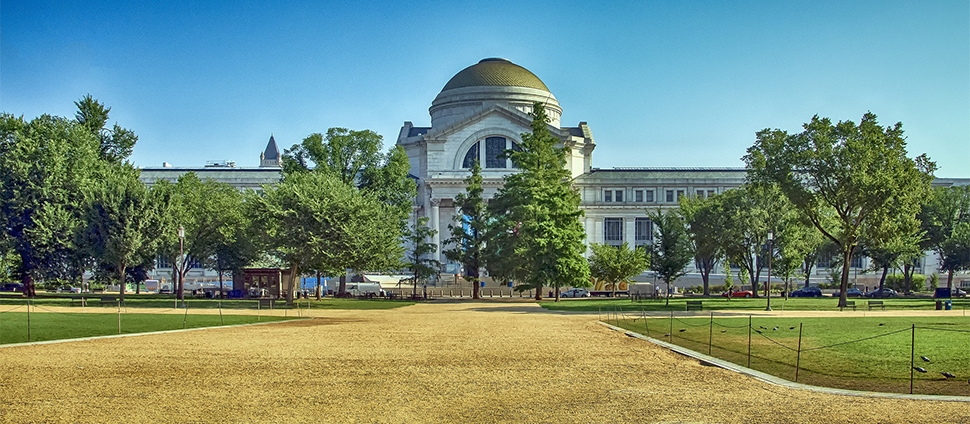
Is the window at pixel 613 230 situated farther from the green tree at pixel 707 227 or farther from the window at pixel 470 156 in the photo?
the green tree at pixel 707 227

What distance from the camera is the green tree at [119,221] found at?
61.4m

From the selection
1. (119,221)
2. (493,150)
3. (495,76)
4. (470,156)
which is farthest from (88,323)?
(495,76)

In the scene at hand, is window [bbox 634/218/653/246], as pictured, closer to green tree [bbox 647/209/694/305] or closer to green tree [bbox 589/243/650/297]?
green tree [bbox 647/209/694/305]

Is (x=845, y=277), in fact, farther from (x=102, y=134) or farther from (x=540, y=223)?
(x=102, y=134)

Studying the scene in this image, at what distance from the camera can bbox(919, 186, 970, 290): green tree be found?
84.9 m

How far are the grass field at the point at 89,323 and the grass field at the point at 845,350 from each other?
18399 mm

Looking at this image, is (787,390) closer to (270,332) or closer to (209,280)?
(270,332)

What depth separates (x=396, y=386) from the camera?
19.4 meters

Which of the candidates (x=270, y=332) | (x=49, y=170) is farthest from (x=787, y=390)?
(x=49, y=170)

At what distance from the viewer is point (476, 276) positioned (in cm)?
8219

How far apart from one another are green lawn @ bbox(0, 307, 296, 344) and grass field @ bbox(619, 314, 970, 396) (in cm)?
1853

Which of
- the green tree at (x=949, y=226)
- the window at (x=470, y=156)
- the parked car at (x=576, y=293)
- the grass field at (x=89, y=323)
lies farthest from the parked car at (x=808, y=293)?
the grass field at (x=89, y=323)

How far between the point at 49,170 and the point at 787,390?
5777 cm

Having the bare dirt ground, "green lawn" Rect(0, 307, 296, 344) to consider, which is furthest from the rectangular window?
the bare dirt ground
